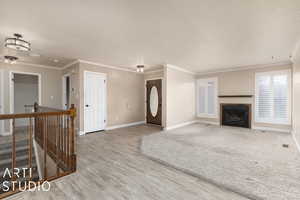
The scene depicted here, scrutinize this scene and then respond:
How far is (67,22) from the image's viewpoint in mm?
2201

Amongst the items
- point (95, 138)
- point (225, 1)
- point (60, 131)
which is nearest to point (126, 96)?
point (95, 138)

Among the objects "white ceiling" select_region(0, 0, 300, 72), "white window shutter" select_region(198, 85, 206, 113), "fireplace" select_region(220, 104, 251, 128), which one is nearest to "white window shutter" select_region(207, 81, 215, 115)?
"white window shutter" select_region(198, 85, 206, 113)

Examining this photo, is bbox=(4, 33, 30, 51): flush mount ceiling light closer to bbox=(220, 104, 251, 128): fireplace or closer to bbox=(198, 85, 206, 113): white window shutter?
bbox=(198, 85, 206, 113): white window shutter

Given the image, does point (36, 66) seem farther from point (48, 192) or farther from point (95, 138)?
point (48, 192)

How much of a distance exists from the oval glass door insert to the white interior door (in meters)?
2.22

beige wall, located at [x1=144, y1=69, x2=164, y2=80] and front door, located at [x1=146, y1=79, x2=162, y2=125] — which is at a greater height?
beige wall, located at [x1=144, y1=69, x2=164, y2=80]

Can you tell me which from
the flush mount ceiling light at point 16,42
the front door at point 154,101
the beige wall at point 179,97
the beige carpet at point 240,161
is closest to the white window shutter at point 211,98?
the beige wall at point 179,97

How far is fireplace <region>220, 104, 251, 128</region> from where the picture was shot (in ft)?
17.5

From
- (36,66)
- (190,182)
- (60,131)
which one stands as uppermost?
(36,66)

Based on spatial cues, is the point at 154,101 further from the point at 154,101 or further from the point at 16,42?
the point at 16,42

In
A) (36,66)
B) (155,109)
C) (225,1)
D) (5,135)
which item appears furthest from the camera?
(155,109)

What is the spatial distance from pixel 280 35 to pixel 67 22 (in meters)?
4.05

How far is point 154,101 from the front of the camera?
6.19 m

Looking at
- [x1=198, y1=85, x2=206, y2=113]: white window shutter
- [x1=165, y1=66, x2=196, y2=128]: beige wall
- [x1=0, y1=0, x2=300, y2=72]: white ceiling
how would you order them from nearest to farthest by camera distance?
1. [x1=0, y1=0, x2=300, y2=72]: white ceiling
2. [x1=165, y1=66, x2=196, y2=128]: beige wall
3. [x1=198, y1=85, x2=206, y2=113]: white window shutter
